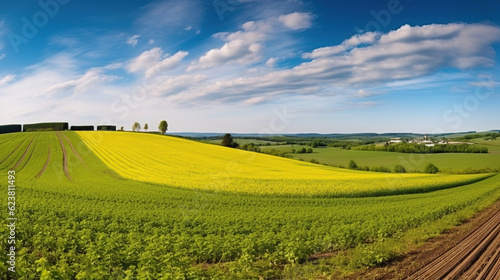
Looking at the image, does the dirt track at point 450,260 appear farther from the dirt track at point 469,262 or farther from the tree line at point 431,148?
the tree line at point 431,148

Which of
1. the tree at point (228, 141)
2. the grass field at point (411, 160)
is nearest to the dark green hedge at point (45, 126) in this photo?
the tree at point (228, 141)

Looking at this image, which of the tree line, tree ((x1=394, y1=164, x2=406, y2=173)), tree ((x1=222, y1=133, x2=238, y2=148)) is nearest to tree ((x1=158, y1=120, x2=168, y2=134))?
tree ((x1=222, y1=133, x2=238, y2=148))

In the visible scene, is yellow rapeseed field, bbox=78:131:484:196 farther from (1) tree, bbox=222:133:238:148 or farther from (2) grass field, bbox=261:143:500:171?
(1) tree, bbox=222:133:238:148

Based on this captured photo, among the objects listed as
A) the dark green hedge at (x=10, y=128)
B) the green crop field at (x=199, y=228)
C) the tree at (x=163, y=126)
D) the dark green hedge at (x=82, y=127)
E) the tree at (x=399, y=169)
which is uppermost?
the tree at (x=163, y=126)

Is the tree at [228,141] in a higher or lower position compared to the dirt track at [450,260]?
higher

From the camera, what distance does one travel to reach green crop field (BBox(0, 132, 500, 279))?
38.8 feet

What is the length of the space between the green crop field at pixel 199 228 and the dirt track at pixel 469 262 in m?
1.84

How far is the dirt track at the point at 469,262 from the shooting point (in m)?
11.8

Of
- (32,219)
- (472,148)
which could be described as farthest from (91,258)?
(472,148)

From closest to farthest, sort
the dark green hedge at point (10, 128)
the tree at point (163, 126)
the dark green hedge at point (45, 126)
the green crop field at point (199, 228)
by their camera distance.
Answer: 1. the green crop field at point (199, 228)
2. the dark green hedge at point (10, 128)
3. the dark green hedge at point (45, 126)
4. the tree at point (163, 126)

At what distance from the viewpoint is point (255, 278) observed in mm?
11531

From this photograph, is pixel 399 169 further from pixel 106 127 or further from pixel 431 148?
pixel 106 127

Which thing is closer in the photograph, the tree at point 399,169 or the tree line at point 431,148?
the tree at point 399,169

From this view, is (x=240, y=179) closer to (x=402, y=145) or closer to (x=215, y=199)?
(x=215, y=199)
